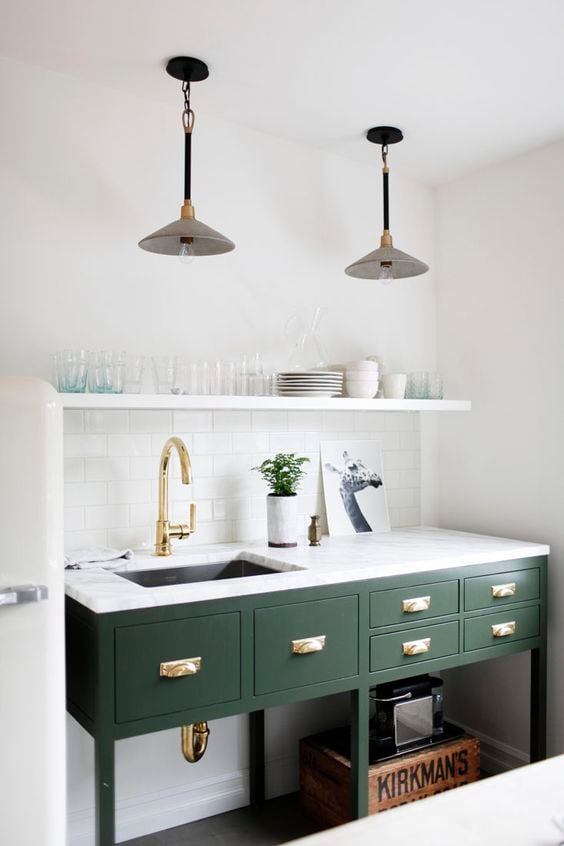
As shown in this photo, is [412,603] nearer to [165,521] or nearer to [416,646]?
[416,646]

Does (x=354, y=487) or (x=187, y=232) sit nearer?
(x=187, y=232)

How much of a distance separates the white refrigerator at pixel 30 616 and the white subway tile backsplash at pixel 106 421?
903 mm

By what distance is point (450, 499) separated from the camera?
12.3ft

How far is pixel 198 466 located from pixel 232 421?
242 millimetres

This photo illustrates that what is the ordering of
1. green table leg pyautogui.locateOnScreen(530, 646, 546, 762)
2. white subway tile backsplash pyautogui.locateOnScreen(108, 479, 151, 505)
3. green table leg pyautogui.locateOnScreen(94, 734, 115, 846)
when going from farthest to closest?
green table leg pyautogui.locateOnScreen(530, 646, 546, 762)
white subway tile backsplash pyautogui.locateOnScreen(108, 479, 151, 505)
green table leg pyautogui.locateOnScreen(94, 734, 115, 846)

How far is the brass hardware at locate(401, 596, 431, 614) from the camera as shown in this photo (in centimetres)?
272

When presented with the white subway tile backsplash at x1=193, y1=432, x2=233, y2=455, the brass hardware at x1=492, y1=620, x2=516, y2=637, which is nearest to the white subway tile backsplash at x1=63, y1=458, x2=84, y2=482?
the white subway tile backsplash at x1=193, y1=432, x2=233, y2=455

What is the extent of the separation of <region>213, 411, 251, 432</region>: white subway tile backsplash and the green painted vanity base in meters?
0.89

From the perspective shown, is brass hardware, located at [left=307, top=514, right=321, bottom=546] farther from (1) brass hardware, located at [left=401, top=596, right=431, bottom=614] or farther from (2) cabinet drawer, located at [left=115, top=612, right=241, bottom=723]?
(2) cabinet drawer, located at [left=115, top=612, right=241, bottom=723]

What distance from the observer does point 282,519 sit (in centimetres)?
299

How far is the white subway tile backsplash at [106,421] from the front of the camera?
9.31 feet

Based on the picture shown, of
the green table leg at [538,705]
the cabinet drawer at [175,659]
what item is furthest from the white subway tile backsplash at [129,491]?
the green table leg at [538,705]

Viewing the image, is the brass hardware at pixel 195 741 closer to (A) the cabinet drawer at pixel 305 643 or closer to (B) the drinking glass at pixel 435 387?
(A) the cabinet drawer at pixel 305 643

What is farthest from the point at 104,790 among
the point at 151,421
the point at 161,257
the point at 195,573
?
the point at 161,257
